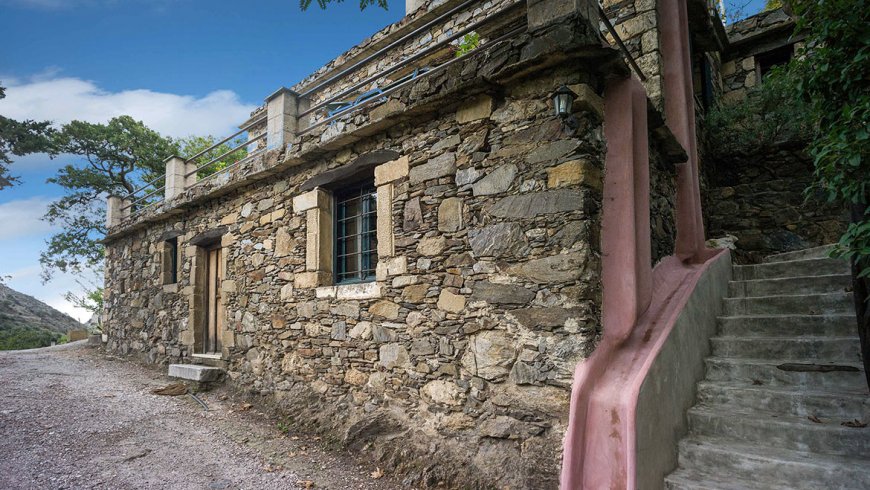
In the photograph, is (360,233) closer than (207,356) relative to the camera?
Yes

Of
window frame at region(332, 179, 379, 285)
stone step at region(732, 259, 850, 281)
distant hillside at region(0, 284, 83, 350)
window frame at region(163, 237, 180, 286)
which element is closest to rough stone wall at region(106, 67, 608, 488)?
window frame at region(332, 179, 379, 285)

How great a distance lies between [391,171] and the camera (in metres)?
4.34

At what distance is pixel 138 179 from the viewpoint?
14.7m

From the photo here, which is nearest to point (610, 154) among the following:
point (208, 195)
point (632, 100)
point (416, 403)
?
point (632, 100)

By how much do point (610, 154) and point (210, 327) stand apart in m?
6.42

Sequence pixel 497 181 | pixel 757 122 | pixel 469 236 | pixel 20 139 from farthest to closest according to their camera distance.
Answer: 1. pixel 20 139
2. pixel 757 122
3. pixel 469 236
4. pixel 497 181

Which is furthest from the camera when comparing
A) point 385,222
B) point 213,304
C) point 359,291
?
point 213,304

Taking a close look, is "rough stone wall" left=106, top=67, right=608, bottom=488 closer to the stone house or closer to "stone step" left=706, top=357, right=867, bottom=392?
the stone house

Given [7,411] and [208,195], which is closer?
[7,411]

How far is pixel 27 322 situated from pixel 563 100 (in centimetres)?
2018

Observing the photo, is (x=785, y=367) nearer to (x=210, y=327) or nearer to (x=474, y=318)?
(x=474, y=318)

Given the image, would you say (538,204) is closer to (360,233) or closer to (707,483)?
(707,483)

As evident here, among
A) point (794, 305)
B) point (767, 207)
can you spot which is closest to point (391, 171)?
point (794, 305)

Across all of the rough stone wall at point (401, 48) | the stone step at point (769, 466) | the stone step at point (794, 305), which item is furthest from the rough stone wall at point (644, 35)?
the stone step at point (769, 466)
